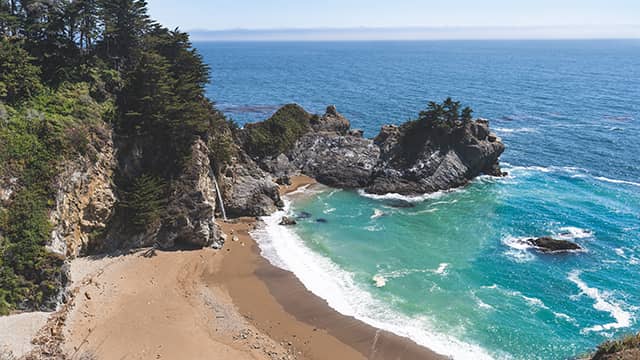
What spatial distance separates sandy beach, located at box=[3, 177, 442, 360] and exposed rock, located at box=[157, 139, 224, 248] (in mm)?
1698

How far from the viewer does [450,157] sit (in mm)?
66938

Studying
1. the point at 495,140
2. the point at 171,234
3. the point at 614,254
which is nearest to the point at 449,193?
the point at 495,140

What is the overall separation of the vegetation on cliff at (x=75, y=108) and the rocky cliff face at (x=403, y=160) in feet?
63.9

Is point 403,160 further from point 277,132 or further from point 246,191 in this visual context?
point 246,191

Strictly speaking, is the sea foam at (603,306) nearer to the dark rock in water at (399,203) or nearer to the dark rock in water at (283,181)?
the dark rock in water at (399,203)

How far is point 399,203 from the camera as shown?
60375 mm

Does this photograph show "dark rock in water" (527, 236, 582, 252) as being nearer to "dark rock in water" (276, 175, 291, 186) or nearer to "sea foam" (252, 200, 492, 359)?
"sea foam" (252, 200, 492, 359)

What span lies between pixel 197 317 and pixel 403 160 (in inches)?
→ 1640

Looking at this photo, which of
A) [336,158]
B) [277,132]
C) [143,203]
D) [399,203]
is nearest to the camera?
[143,203]

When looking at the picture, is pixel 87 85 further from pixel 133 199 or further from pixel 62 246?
pixel 62 246

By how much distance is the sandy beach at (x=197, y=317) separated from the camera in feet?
99.9

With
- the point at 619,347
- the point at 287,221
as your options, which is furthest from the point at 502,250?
the point at 619,347

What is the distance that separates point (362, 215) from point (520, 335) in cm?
2512

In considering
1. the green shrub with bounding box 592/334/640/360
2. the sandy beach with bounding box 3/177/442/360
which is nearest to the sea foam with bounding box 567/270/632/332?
the green shrub with bounding box 592/334/640/360
